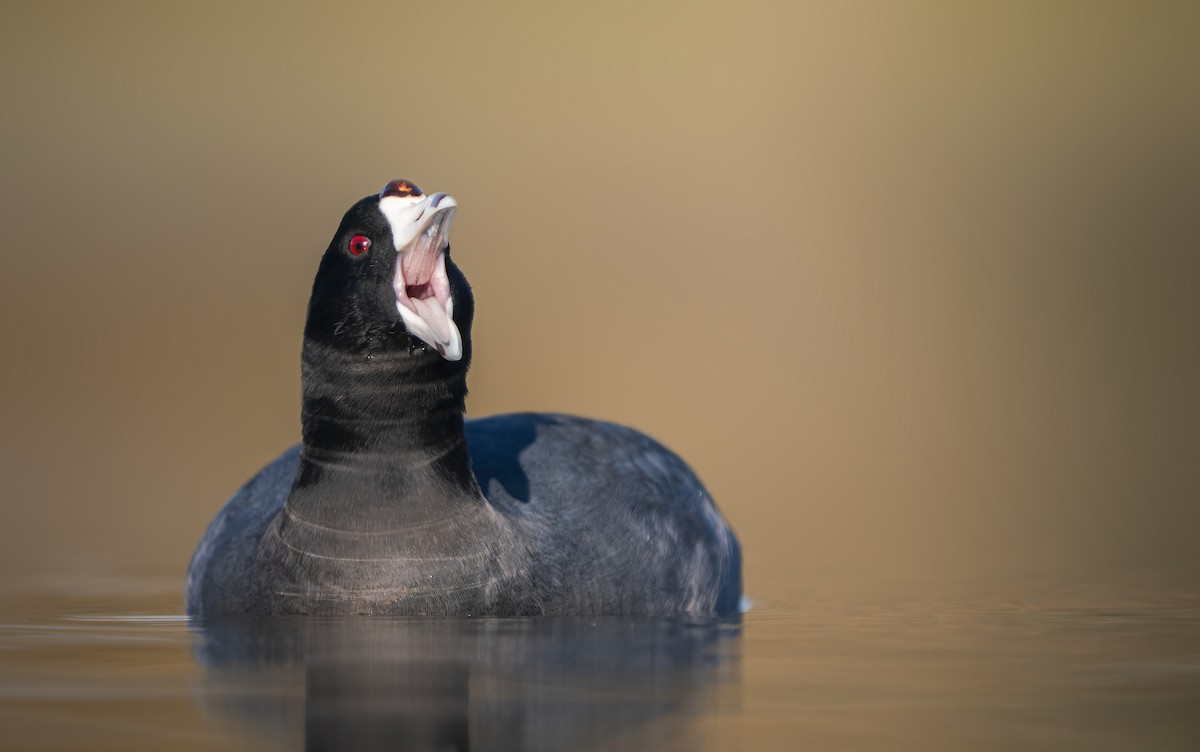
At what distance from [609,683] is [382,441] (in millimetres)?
1965

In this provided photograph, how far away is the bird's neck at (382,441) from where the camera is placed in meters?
6.50

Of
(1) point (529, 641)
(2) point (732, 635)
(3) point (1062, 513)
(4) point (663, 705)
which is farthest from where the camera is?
(3) point (1062, 513)

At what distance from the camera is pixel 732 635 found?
618 cm

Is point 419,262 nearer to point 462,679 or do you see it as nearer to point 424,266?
point 424,266

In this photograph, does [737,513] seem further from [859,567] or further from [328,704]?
[328,704]

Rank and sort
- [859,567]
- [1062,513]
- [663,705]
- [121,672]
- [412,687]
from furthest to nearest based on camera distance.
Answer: [1062,513] → [859,567] → [121,672] → [412,687] → [663,705]

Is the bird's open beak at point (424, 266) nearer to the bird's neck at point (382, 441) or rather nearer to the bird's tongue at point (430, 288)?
the bird's tongue at point (430, 288)

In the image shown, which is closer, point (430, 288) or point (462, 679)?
point (462, 679)

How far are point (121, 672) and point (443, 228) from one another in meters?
1.97

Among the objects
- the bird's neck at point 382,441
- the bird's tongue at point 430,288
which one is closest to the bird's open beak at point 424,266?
the bird's tongue at point 430,288

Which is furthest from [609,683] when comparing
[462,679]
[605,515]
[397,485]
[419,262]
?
[605,515]

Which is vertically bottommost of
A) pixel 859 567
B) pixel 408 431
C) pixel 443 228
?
pixel 859 567

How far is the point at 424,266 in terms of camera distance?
648 cm

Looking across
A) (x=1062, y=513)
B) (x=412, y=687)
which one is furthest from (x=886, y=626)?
(x=1062, y=513)
